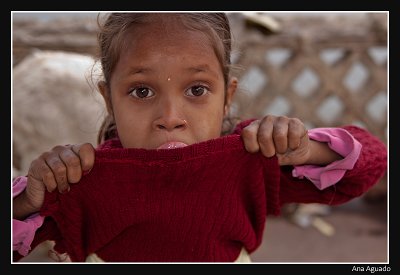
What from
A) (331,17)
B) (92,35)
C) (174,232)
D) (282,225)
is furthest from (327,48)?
(174,232)

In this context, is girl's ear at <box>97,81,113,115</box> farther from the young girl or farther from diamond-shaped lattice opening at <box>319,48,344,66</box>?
diamond-shaped lattice opening at <box>319,48,344,66</box>

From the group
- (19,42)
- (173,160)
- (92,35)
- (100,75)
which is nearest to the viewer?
(173,160)

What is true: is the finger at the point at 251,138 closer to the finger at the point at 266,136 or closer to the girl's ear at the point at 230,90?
the finger at the point at 266,136

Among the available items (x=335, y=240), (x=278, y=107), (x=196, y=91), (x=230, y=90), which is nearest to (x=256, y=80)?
(x=278, y=107)

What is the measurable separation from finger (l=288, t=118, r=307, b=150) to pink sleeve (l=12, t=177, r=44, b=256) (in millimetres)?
376

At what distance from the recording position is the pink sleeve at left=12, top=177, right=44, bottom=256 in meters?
0.83

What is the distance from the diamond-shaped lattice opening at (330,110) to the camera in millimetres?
2939

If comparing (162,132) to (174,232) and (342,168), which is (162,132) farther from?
(342,168)

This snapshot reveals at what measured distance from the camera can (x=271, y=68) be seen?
9.37 feet

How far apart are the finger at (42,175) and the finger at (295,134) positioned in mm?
327

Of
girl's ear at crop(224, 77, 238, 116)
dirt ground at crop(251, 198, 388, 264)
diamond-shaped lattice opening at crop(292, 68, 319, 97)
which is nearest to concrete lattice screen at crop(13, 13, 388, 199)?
diamond-shaped lattice opening at crop(292, 68, 319, 97)

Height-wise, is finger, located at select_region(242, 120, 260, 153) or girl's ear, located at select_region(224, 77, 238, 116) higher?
girl's ear, located at select_region(224, 77, 238, 116)

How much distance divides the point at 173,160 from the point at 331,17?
212 centimetres

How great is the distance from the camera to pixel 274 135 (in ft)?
2.58
